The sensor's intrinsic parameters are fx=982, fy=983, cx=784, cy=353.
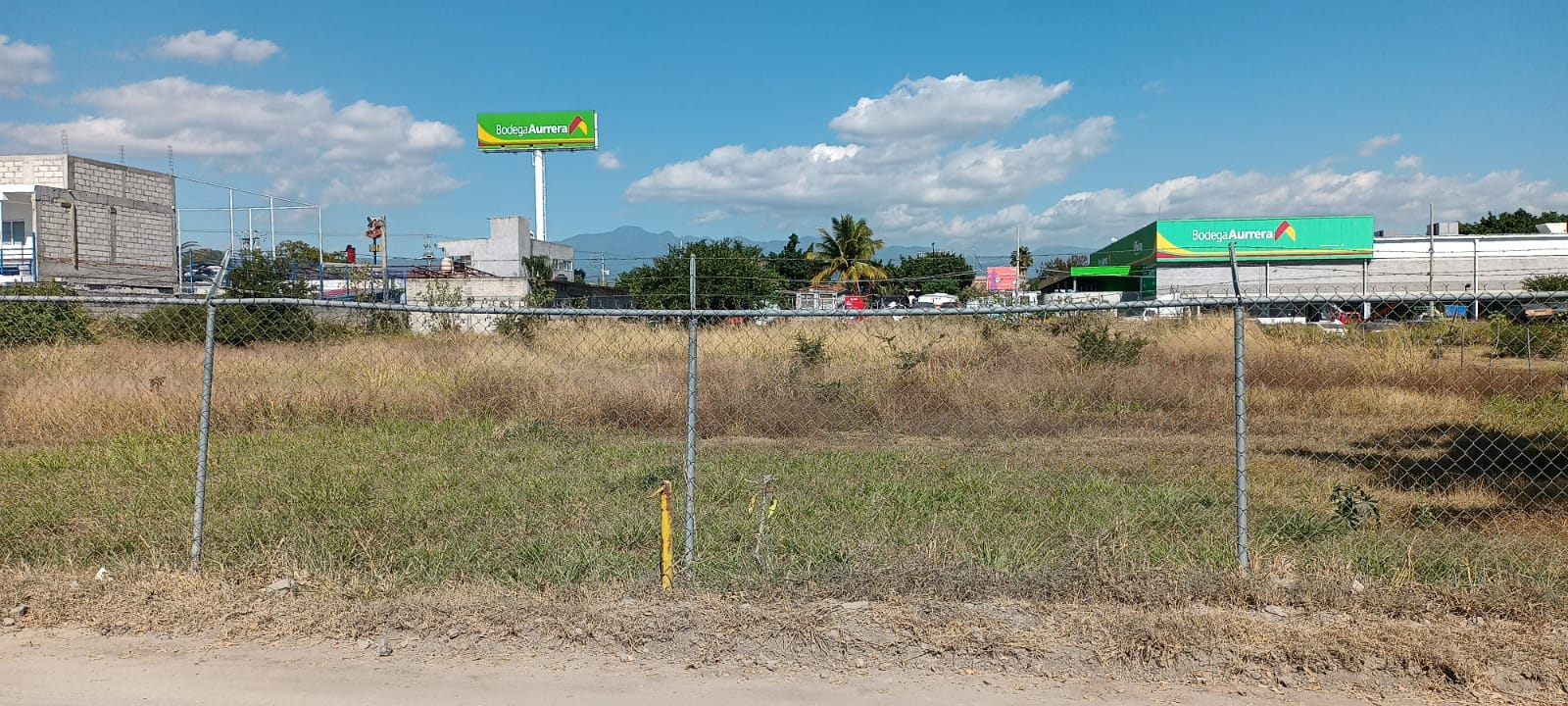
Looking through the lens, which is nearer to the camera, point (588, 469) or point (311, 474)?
point (311, 474)

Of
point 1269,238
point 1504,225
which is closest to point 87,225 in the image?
point 1269,238

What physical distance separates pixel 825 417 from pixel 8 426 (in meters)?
8.31

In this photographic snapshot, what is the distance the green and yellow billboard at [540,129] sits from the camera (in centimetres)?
5397

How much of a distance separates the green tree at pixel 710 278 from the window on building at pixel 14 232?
63.2ft

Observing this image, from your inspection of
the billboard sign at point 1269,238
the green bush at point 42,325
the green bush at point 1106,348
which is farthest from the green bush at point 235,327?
the billboard sign at point 1269,238

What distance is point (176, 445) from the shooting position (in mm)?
9430

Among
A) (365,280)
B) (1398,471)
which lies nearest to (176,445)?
(1398,471)

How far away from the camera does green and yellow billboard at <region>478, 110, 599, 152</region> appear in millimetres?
53969

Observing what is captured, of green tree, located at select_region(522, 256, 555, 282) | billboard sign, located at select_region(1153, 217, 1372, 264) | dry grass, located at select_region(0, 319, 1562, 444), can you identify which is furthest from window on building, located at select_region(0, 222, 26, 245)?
billboard sign, located at select_region(1153, 217, 1372, 264)

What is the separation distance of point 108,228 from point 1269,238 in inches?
1894

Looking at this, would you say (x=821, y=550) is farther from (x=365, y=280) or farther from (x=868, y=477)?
(x=365, y=280)

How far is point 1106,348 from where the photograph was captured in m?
13.1

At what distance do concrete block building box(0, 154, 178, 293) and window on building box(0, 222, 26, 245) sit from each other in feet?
0.08

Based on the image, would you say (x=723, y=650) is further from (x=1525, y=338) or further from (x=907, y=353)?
(x=1525, y=338)
